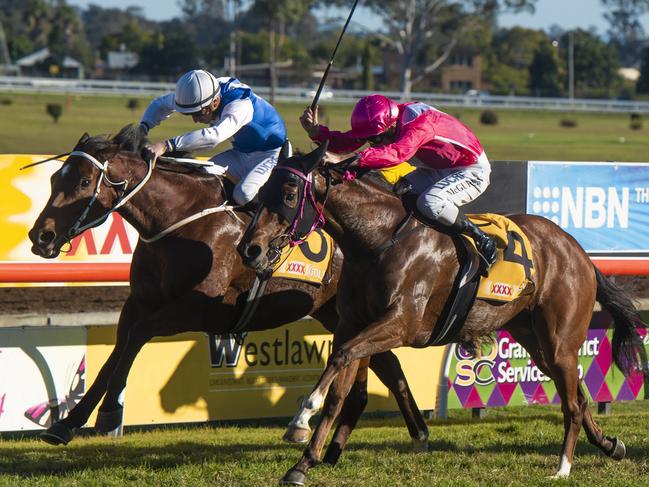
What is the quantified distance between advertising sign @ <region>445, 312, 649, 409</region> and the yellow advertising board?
240 millimetres

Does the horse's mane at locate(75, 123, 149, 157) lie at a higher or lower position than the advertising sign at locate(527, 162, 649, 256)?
higher

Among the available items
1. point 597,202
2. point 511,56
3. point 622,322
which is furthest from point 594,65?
point 622,322

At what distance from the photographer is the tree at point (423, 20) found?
6562 cm

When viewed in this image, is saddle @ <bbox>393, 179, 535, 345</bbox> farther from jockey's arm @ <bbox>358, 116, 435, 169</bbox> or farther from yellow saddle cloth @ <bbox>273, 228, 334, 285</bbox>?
yellow saddle cloth @ <bbox>273, 228, 334, 285</bbox>

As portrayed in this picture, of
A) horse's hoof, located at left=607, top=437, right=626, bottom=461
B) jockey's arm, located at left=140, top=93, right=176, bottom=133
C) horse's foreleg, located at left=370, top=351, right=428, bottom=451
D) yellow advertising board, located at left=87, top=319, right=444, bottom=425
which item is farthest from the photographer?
yellow advertising board, located at left=87, top=319, right=444, bottom=425

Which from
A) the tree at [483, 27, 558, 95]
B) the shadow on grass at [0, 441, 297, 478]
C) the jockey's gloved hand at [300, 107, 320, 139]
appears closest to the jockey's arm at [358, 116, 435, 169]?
the jockey's gloved hand at [300, 107, 320, 139]

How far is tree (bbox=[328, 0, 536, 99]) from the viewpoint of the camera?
215 feet

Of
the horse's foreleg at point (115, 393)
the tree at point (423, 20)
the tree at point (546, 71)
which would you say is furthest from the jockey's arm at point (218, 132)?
the tree at point (546, 71)

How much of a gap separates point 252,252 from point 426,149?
142cm

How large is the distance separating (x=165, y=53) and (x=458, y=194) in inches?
3256

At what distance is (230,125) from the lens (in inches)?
256

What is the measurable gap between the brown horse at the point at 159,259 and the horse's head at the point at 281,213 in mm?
1100

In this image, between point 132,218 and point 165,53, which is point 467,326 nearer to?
point 132,218

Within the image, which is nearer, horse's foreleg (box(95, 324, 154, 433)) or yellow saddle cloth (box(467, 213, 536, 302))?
horse's foreleg (box(95, 324, 154, 433))
